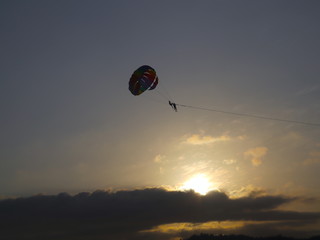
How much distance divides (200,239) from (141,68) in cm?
6878

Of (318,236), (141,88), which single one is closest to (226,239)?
(318,236)

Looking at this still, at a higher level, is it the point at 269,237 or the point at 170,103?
the point at 170,103

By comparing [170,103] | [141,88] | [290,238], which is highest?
[141,88]

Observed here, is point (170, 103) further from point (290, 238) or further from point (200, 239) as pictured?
point (200, 239)

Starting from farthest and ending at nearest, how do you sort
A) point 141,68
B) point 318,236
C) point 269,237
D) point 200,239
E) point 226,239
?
point 200,239 < point 226,239 < point 269,237 < point 318,236 < point 141,68

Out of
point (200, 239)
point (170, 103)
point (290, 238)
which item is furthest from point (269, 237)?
point (170, 103)

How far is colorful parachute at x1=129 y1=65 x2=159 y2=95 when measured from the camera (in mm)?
44625

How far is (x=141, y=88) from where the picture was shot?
45.5 metres

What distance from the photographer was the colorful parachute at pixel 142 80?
44625 millimetres

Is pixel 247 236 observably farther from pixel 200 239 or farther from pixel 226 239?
pixel 200 239

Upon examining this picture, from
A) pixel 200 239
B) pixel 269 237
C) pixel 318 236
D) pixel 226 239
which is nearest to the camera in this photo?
pixel 318 236

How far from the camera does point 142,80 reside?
45094 millimetres

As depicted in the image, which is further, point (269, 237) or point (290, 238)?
point (269, 237)

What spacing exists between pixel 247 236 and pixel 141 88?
217ft
